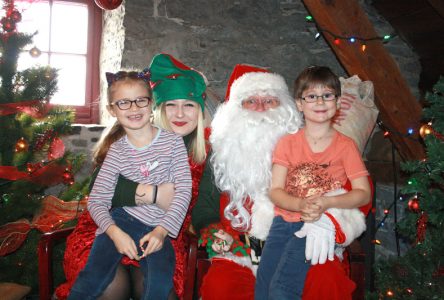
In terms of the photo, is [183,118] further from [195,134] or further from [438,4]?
[438,4]

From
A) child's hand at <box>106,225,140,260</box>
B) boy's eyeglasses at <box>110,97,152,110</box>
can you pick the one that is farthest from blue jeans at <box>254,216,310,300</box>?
boy's eyeglasses at <box>110,97,152,110</box>

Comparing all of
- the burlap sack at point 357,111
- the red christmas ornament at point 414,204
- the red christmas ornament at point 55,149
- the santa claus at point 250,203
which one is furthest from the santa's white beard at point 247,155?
the red christmas ornament at point 55,149

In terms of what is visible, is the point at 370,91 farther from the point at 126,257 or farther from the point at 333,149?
the point at 126,257

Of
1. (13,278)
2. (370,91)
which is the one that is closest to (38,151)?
(13,278)

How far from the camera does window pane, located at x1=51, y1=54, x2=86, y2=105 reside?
4.17 metres

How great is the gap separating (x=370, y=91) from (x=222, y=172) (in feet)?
4.83

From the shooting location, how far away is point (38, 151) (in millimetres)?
2850

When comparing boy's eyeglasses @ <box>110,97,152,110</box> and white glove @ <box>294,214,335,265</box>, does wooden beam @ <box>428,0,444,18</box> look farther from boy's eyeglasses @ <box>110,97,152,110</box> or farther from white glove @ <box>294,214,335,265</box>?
boy's eyeglasses @ <box>110,97,152,110</box>

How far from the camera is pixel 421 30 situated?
387cm

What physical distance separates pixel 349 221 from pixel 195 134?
999 millimetres

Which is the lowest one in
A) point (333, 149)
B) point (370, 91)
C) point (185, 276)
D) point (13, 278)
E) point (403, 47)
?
point (13, 278)

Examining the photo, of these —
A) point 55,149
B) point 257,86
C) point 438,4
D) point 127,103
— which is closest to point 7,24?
point 55,149

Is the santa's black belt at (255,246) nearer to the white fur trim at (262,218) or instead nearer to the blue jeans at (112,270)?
the white fur trim at (262,218)

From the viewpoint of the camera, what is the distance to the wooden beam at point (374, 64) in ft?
11.0
